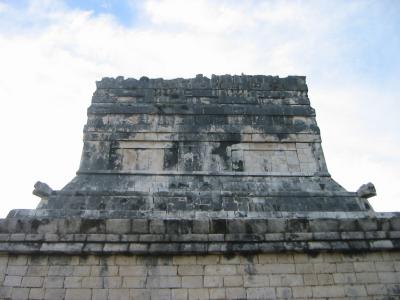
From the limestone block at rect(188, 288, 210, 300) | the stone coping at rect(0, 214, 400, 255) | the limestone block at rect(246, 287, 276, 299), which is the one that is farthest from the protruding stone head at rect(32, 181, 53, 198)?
the limestone block at rect(246, 287, 276, 299)

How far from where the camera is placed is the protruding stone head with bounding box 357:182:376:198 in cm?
816

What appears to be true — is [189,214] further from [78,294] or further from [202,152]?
[202,152]

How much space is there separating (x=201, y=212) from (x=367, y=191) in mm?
4000

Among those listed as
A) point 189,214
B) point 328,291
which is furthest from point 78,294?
point 328,291

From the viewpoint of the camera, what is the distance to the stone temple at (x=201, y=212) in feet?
17.7

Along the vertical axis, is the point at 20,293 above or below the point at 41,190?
below

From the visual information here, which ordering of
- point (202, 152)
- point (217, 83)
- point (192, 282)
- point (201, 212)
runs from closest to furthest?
point (192, 282), point (201, 212), point (202, 152), point (217, 83)

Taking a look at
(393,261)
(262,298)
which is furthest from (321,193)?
(262,298)

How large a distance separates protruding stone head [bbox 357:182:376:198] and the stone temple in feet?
0.07

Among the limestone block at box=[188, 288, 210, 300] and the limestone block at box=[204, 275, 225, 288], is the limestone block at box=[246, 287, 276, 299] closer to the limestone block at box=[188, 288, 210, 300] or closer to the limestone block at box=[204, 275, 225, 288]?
the limestone block at box=[204, 275, 225, 288]

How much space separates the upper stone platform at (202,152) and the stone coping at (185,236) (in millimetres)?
1579

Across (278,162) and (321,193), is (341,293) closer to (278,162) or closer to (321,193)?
(321,193)

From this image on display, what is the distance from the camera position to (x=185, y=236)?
5.57m

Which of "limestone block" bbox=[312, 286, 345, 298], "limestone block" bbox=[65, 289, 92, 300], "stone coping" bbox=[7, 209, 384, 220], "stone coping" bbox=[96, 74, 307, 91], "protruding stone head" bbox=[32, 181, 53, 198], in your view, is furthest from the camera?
"stone coping" bbox=[96, 74, 307, 91]
